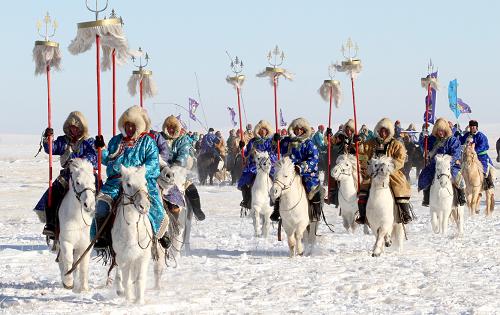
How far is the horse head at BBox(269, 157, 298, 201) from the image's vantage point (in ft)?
40.0

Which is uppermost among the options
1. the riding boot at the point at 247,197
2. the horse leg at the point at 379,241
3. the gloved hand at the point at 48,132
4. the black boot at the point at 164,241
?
the gloved hand at the point at 48,132

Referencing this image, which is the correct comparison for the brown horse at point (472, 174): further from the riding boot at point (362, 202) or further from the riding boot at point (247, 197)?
the riding boot at point (362, 202)

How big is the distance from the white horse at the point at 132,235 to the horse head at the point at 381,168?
4527 millimetres

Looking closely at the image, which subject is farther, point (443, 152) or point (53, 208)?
point (443, 152)

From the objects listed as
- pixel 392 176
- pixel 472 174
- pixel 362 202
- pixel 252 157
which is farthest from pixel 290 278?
pixel 472 174

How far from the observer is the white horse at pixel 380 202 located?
12.4 m

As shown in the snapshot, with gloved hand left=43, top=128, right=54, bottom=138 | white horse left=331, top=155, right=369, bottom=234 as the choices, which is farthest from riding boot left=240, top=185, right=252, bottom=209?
gloved hand left=43, top=128, right=54, bottom=138

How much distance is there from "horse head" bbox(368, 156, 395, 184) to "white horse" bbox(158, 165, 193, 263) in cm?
255

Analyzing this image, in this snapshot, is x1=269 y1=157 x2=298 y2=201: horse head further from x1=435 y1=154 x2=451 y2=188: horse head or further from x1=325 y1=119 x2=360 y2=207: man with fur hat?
x1=325 y1=119 x2=360 y2=207: man with fur hat

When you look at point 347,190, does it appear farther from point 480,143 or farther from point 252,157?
point 480,143

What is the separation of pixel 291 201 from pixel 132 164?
381 centimetres

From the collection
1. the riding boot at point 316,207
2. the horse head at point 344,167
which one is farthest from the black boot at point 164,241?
the horse head at point 344,167

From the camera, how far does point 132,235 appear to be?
8523mm

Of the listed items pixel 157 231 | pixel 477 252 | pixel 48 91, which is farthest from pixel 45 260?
pixel 477 252
